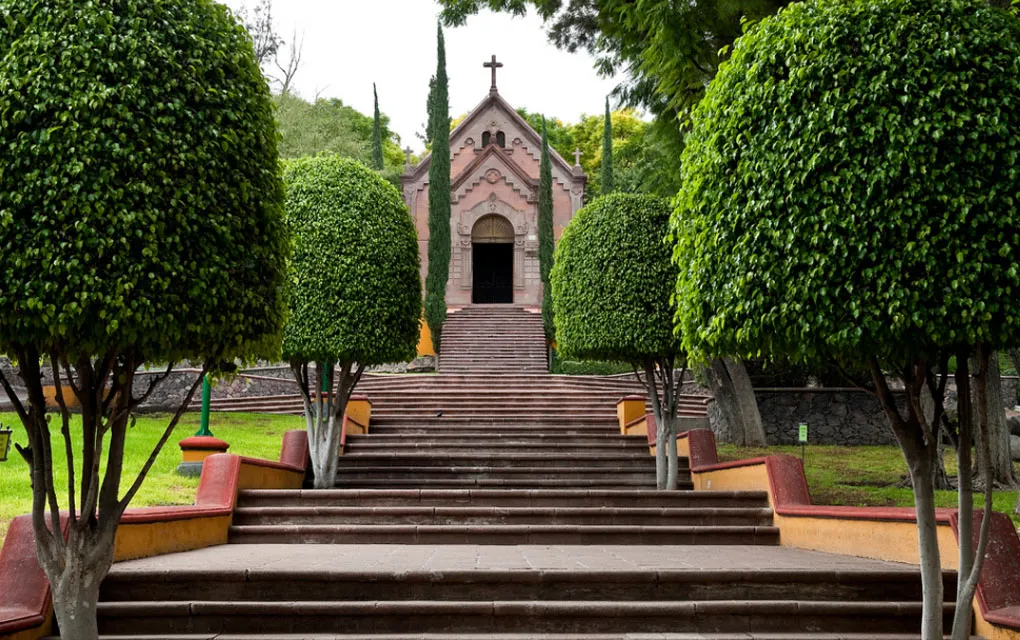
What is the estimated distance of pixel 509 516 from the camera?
9.33m

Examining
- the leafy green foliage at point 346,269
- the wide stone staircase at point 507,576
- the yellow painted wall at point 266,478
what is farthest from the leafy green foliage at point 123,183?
the leafy green foliage at point 346,269

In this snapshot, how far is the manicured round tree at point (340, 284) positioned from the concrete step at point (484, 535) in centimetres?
226

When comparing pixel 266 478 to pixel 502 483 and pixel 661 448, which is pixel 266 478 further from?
pixel 661 448

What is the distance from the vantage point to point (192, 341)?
4.40m

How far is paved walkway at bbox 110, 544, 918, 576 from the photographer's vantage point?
20.8 ft

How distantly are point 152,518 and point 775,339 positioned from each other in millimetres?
5816

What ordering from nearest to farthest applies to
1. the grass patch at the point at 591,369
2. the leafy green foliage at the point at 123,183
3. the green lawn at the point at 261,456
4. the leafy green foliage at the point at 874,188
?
the leafy green foliage at the point at 123,183 → the leafy green foliage at the point at 874,188 → the green lawn at the point at 261,456 → the grass patch at the point at 591,369

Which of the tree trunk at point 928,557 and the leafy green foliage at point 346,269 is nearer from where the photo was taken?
the tree trunk at point 928,557

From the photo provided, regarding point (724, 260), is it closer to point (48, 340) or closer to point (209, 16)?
point (209, 16)

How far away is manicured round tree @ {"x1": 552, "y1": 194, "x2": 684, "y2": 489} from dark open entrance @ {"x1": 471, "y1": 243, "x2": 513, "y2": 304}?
2116 centimetres

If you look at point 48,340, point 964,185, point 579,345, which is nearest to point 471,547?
point 579,345

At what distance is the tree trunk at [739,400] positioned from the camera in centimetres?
1636

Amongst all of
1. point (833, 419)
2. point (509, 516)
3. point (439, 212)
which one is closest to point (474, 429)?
point (509, 516)

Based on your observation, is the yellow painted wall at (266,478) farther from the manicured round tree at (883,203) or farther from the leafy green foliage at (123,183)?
the manicured round tree at (883,203)
